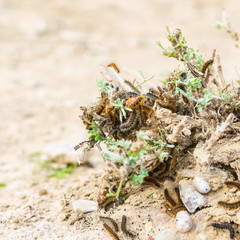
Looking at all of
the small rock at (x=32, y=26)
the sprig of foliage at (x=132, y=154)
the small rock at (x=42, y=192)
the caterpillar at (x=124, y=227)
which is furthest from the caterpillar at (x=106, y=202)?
the small rock at (x=32, y=26)

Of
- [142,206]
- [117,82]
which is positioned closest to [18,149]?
[117,82]

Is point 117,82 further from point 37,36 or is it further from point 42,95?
point 37,36

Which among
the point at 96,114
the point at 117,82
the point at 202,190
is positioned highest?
the point at 117,82

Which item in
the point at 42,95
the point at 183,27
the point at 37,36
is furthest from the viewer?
the point at 183,27

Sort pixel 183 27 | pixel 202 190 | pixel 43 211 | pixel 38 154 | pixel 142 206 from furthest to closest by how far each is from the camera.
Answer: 1. pixel 183 27
2. pixel 38 154
3. pixel 43 211
4. pixel 142 206
5. pixel 202 190

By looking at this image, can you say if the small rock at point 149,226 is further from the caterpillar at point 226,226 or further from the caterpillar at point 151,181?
the caterpillar at point 226,226

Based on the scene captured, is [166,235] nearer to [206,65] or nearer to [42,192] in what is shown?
[206,65]

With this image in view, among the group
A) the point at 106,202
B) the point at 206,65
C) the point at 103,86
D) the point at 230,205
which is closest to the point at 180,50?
the point at 206,65
